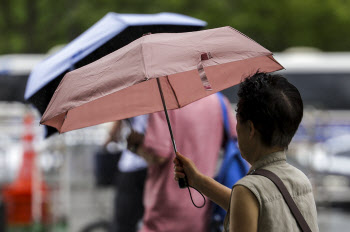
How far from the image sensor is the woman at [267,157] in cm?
204

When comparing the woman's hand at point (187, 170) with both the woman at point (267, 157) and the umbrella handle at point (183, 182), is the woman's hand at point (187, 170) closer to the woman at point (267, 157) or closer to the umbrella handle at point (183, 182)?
the umbrella handle at point (183, 182)

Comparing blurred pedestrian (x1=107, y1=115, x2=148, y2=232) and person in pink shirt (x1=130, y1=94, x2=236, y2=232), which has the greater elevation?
person in pink shirt (x1=130, y1=94, x2=236, y2=232)

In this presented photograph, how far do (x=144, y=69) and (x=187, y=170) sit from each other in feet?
1.59

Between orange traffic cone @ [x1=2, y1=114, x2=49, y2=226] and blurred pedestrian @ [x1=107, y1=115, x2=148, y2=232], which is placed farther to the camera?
orange traffic cone @ [x1=2, y1=114, x2=49, y2=226]

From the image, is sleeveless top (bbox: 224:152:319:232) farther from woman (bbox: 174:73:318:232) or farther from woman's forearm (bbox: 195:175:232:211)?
woman's forearm (bbox: 195:175:232:211)

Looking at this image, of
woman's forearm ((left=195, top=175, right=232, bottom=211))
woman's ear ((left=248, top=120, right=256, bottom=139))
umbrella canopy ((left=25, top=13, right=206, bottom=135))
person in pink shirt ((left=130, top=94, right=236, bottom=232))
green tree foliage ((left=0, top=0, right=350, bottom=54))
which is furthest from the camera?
green tree foliage ((left=0, top=0, right=350, bottom=54))

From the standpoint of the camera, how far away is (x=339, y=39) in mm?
21766

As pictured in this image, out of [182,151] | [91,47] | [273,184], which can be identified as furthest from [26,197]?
[273,184]

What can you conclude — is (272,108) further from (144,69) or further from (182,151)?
(182,151)

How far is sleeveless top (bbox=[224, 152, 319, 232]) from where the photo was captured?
2.06 meters

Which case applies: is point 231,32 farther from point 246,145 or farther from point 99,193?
point 99,193

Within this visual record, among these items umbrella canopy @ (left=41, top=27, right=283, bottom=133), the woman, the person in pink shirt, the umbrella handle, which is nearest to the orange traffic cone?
the person in pink shirt

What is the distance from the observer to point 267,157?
219 centimetres

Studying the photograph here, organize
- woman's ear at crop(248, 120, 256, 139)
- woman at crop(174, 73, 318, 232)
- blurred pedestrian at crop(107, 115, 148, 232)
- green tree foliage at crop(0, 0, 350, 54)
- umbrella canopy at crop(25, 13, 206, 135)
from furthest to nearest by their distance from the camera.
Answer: green tree foliage at crop(0, 0, 350, 54) < blurred pedestrian at crop(107, 115, 148, 232) < umbrella canopy at crop(25, 13, 206, 135) < woman's ear at crop(248, 120, 256, 139) < woman at crop(174, 73, 318, 232)
